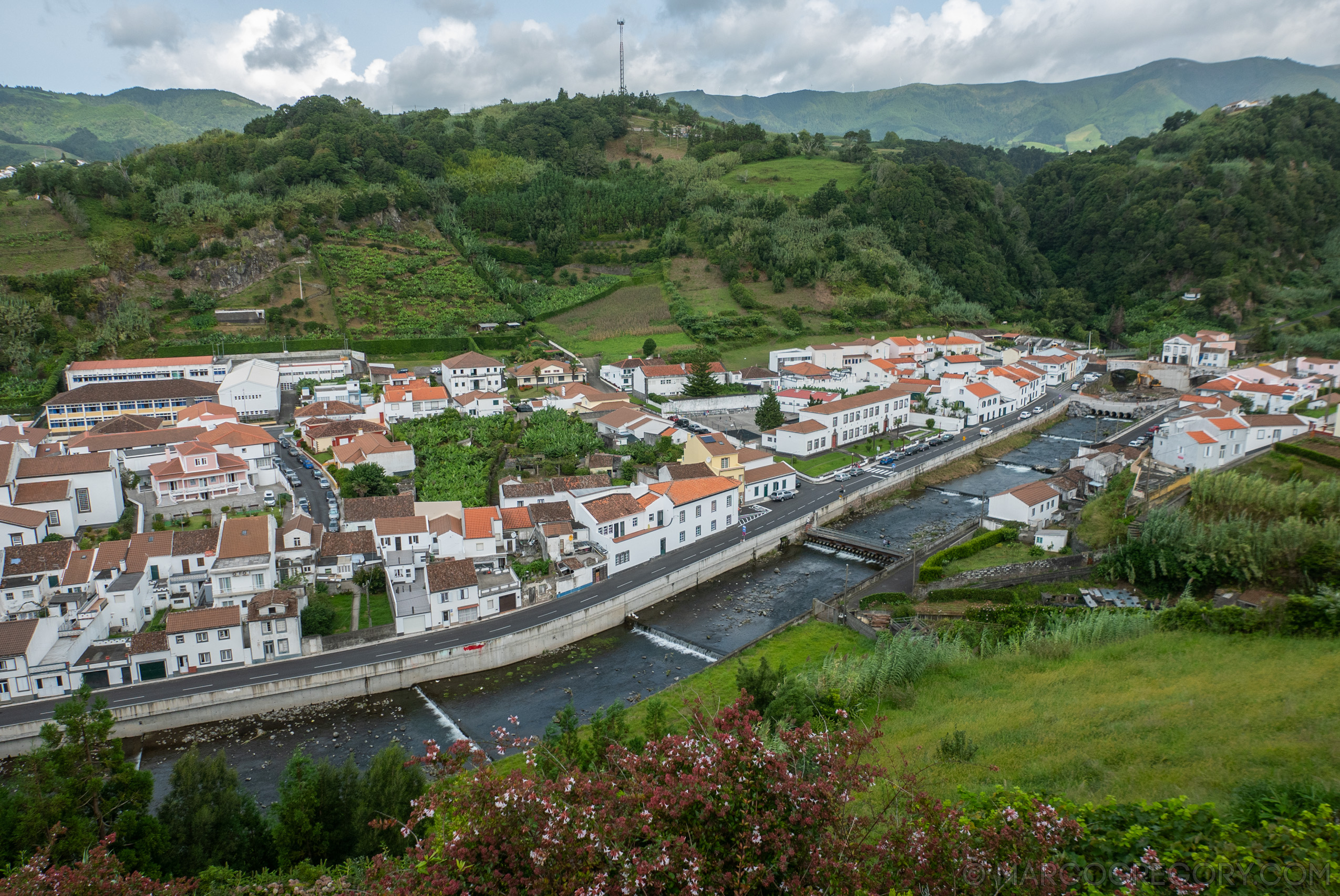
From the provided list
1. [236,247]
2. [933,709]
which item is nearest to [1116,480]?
[933,709]

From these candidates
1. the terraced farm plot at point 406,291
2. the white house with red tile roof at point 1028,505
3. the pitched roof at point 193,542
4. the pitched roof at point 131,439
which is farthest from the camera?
the terraced farm plot at point 406,291

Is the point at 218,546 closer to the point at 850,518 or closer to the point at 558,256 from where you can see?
the point at 850,518

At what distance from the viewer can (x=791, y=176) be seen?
99375 millimetres

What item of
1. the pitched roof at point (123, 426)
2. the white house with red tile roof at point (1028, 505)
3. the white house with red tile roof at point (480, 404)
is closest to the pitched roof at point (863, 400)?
the white house with red tile roof at point (1028, 505)

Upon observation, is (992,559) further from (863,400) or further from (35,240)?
(35,240)

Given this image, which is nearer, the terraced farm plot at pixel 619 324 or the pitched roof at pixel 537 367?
the pitched roof at pixel 537 367

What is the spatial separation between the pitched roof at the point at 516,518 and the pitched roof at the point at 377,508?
3637 mm

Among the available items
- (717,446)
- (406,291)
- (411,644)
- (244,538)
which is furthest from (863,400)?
(406,291)

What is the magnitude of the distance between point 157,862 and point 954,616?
67.6ft

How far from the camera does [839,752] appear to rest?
6.82 meters

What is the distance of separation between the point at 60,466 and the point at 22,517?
3.82 m

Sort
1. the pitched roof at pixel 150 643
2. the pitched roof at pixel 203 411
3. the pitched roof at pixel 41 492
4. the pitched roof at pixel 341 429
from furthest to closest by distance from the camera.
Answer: the pitched roof at pixel 203 411 < the pitched roof at pixel 341 429 < the pitched roof at pixel 41 492 < the pitched roof at pixel 150 643

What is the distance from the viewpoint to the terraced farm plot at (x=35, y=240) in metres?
56.6

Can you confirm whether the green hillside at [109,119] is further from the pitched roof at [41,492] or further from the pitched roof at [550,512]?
the pitched roof at [550,512]
